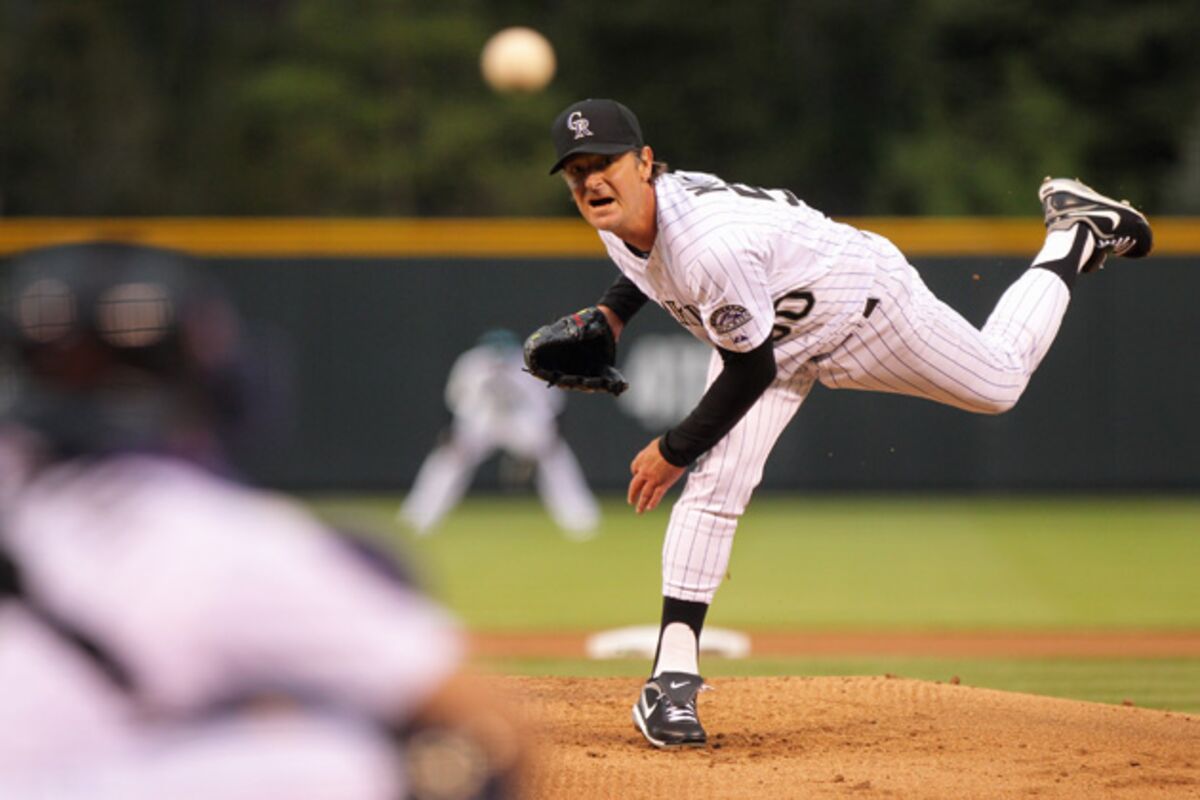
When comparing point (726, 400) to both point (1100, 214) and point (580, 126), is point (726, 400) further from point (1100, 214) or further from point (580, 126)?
point (1100, 214)

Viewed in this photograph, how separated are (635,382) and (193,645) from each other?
11.1m

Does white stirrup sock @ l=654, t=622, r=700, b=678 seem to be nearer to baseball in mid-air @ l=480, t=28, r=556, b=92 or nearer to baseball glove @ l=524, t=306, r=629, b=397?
baseball glove @ l=524, t=306, r=629, b=397

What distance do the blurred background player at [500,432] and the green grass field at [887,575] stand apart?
194mm

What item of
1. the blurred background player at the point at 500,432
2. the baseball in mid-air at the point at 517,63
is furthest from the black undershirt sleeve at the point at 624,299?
the baseball in mid-air at the point at 517,63

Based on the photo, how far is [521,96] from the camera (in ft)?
103

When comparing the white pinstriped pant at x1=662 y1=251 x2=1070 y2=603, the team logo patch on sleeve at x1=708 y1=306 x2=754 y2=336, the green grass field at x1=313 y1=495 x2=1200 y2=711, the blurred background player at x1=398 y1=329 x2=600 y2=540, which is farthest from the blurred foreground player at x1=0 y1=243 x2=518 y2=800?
the blurred background player at x1=398 y1=329 x2=600 y2=540

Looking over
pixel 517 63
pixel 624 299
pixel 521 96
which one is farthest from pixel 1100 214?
pixel 521 96

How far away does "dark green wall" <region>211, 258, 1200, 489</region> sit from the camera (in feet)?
40.3

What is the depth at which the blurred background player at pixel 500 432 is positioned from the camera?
11289 mm

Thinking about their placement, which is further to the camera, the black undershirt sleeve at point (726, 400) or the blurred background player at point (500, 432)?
the blurred background player at point (500, 432)

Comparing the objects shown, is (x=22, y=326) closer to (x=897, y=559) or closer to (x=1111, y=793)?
(x=1111, y=793)

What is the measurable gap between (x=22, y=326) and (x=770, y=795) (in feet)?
7.77

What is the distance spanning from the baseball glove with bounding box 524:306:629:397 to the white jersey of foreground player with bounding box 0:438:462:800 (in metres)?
2.89

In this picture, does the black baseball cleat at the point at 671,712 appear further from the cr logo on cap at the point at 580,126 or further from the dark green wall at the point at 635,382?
the dark green wall at the point at 635,382
